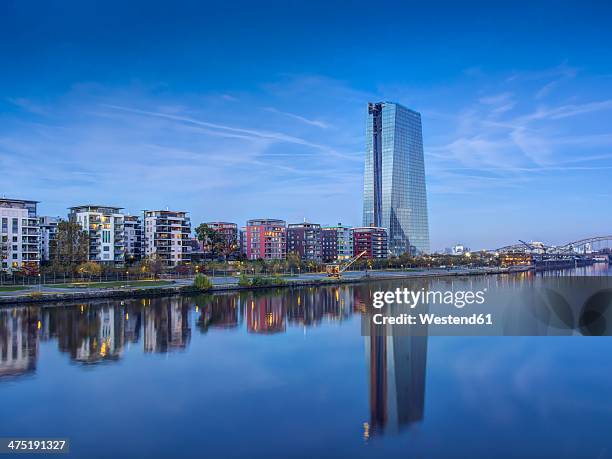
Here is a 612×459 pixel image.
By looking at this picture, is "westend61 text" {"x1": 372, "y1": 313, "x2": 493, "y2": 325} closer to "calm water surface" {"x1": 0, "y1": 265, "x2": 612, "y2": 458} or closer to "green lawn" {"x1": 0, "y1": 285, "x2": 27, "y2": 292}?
"calm water surface" {"x1": 0, "y1": 265, "x2": 612, "y2": 458}

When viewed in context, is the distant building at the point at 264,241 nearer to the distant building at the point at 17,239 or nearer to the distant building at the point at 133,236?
the distant building at the point at 133,236

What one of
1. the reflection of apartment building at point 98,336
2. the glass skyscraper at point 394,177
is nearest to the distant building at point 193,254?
the reflection of apartment building at point 98,336

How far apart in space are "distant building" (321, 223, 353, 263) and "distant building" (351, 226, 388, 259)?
3.73 meters

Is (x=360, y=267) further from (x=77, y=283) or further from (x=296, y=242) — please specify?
(x=77, y=283)

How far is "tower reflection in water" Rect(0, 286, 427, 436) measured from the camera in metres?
12.8

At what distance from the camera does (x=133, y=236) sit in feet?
153

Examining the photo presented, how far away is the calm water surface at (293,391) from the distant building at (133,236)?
25027 mm

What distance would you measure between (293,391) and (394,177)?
73444mm

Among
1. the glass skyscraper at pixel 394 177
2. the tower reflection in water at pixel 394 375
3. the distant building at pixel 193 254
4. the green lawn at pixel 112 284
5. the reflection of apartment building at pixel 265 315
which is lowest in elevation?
the tower reflection in water at pixel 394 375

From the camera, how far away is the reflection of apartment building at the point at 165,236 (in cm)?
4606

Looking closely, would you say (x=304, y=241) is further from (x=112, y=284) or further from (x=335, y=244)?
(x=112, y=284)

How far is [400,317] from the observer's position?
23.2 meters

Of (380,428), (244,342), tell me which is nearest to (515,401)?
(380,428)

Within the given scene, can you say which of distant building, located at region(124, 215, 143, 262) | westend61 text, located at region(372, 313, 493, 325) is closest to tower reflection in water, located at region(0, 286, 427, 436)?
westend61 text, located at region(372, 313, 493, 325)
